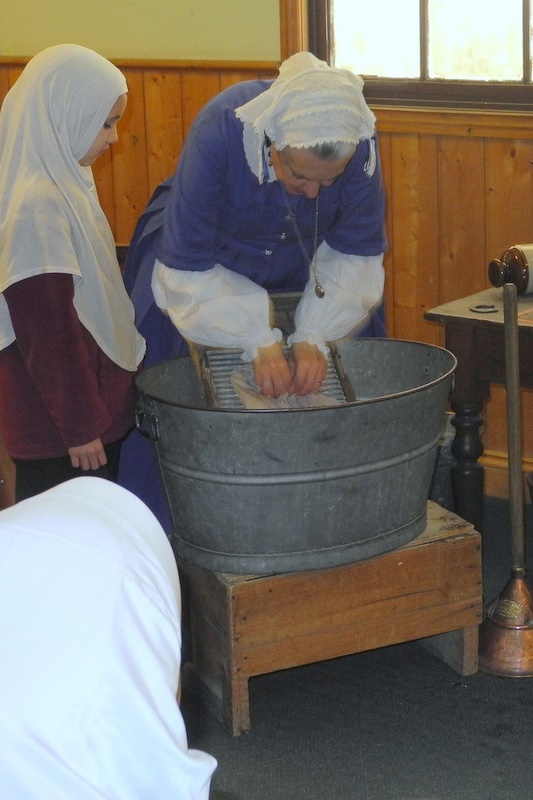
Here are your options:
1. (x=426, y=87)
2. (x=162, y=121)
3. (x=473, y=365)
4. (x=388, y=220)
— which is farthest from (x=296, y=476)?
(x=162, y=121)

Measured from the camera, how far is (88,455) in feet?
6.76

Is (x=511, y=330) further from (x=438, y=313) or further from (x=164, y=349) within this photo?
(x=164, y=349)

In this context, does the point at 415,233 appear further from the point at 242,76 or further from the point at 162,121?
the point at 162,121

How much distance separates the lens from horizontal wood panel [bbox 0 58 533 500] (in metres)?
3.03

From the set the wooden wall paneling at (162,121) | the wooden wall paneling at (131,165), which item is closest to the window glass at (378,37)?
the wooden wall paneling at (162,121)

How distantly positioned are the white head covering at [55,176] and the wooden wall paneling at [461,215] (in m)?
1.29

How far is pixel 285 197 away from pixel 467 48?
122cm

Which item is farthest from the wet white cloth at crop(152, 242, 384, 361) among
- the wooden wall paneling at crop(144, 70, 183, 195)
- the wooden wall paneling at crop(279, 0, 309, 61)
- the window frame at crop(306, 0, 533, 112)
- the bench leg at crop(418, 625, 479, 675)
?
the wooden wall paneling at crop(144, 70, 183, 195)

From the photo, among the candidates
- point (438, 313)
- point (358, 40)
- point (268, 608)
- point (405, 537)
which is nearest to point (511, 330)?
point (438, 313)

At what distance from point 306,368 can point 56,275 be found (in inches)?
21.2

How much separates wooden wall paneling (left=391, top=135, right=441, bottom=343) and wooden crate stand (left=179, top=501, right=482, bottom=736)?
1.13 m

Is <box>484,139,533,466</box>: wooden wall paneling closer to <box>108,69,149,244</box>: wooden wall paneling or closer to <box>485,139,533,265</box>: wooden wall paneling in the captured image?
<box>485,139,533,265</box>: wooden wall paneling

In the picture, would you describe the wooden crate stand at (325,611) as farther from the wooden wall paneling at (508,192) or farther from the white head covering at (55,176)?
the wooden wall paneling at (508,192)

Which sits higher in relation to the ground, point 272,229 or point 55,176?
point 55,176
